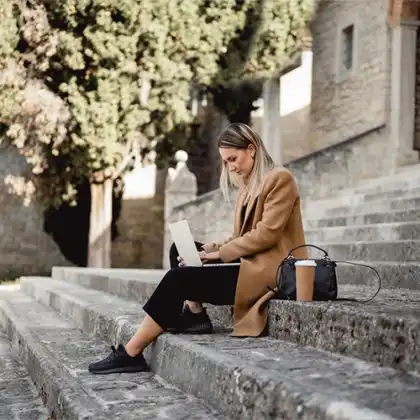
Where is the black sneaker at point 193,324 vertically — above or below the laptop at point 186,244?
below

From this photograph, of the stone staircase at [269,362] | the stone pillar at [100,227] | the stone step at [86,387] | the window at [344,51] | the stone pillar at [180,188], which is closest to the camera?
the stone staircase at [269,362]

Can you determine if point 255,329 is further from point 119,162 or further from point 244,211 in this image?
point 119,162

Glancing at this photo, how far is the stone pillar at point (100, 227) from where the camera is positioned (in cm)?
1417

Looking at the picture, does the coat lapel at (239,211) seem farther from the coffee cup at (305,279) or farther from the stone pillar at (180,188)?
the stone pillar at (180,188)

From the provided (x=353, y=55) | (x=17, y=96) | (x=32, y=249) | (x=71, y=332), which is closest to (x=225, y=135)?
(x=71, y=332)

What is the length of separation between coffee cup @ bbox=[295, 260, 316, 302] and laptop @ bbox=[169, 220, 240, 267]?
17.0 inches

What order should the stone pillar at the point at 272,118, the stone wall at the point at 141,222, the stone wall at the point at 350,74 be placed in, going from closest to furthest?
the stone wall at the point at 350,74 < the stone pillar at the point at 272,118 < the stone wall at the point at 141,222

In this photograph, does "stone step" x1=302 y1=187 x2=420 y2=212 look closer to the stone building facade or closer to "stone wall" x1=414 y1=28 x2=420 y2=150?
the stone building facade

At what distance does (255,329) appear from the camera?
367cm

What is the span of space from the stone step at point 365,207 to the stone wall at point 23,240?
929cm

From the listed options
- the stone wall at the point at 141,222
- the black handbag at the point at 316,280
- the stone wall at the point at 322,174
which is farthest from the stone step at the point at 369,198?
the stone wall at the point at 141,222

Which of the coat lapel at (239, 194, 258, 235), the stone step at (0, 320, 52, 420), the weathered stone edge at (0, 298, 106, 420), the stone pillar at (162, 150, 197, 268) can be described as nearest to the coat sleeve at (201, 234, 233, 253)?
the coat lapel at (239, 194, 258, 235)

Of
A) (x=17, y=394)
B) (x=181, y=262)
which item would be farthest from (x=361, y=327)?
(x=17, y=394)

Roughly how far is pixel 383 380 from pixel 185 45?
37.7 ft
